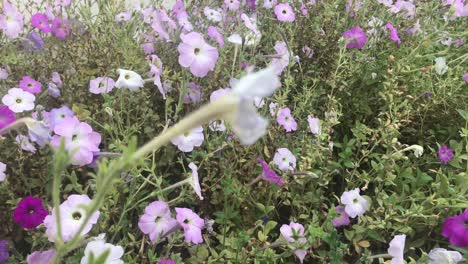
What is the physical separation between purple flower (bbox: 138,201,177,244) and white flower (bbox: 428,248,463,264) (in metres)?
0.64

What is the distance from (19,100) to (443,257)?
3.73ft

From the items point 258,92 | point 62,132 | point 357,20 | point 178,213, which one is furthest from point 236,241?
point 357,20

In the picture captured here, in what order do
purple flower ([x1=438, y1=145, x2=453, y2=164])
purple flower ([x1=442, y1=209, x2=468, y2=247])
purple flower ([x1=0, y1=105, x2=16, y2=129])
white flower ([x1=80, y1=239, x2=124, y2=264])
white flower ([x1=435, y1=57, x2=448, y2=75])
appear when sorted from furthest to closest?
white flower ([x1=435, y1=57, x2=448, y2=75])
purple flower ([x1=438, y1=145, x2=453, y2=164])
purple flower ([x1=442, y1=209, x2=468, y2=247])
purple flower ([x1=0, y1=105, x2=16, y2=129])
white flower ([x1=80, y1=239, x2=124, y2=264])

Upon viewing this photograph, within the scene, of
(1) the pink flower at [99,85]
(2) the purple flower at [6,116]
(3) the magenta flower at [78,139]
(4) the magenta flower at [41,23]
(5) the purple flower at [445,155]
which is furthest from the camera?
(4) the magenta flower at [41,23]

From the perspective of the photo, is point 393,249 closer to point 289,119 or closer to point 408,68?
point 289,119

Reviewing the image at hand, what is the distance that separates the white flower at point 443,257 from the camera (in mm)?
1279

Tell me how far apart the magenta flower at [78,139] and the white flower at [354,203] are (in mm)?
648

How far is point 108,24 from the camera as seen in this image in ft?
5.85

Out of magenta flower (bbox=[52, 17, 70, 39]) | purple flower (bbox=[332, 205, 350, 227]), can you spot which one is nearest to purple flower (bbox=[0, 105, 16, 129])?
magenta flower (bbox=[52, 17, 70, 39])

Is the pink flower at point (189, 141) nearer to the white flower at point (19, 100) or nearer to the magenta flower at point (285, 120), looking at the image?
the magenta flower at point (285, 120)

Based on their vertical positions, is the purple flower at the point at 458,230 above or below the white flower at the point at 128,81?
below

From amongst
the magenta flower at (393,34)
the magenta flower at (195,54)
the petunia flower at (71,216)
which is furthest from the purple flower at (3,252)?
A: the magenta flower at (393,34)

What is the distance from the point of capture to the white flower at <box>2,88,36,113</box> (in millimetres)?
1328

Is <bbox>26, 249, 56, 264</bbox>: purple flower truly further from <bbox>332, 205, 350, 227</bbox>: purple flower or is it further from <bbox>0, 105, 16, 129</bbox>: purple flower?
<bbox>332, 205, 350, 227</bbox>: purple flower
